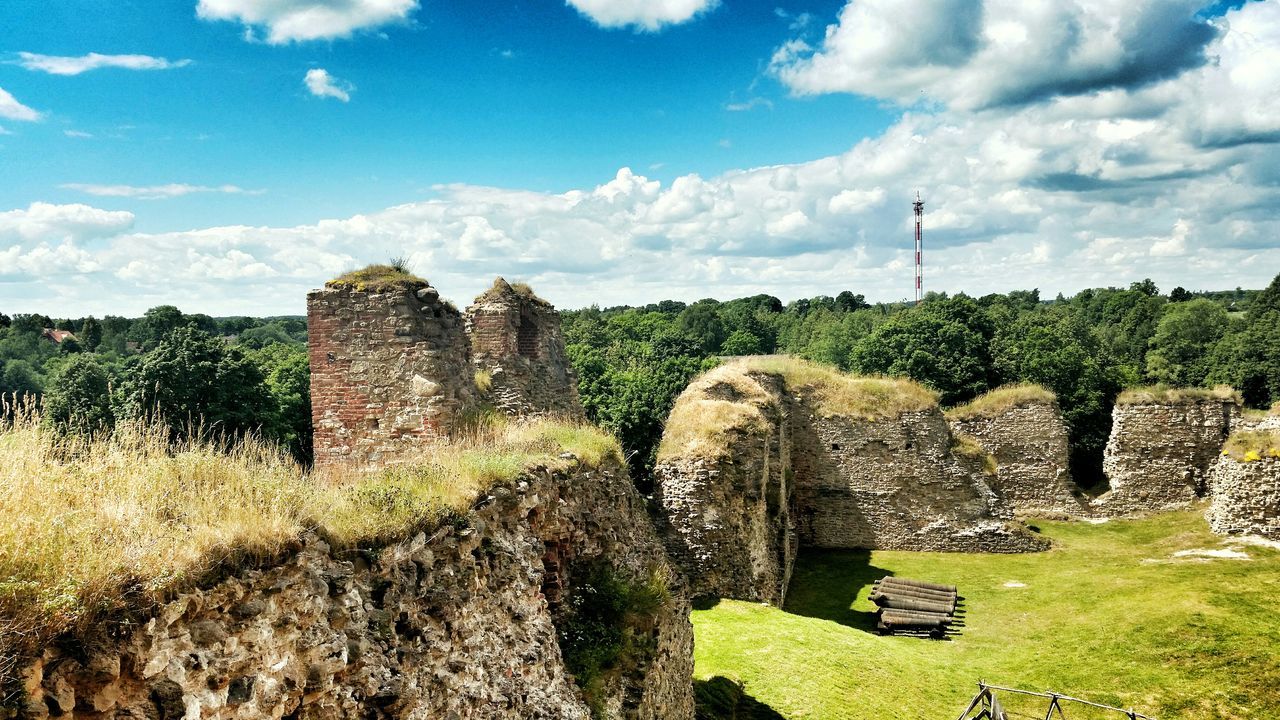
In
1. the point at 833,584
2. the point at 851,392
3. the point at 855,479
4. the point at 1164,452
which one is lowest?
the point at 833,584

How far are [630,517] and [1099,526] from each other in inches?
961

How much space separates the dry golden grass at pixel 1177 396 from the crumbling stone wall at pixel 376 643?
26.8 meters

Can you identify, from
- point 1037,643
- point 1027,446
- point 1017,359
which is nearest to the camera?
point 1037,643

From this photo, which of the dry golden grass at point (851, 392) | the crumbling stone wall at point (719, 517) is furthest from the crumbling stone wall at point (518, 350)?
the dry golden grass at point (851, 392)

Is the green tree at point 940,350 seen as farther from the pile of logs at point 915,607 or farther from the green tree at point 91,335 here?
the green tree at point 91,335

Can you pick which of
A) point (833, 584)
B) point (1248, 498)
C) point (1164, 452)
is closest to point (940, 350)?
point (1164, 452)

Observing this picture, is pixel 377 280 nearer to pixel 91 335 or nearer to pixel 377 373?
pixel 377 373

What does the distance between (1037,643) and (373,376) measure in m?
16.7

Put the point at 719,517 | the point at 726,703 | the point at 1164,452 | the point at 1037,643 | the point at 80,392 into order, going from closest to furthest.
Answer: the point at 726,703
the point at 719,517
the point at 1037,643
the point at 80,392
the point at 1164,452

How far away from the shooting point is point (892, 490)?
2606cm

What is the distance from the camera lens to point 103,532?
418cm

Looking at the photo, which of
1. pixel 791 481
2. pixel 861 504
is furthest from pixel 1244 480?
pixel 791 481

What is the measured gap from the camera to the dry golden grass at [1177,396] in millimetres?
26906

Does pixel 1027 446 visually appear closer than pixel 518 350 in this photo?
No
